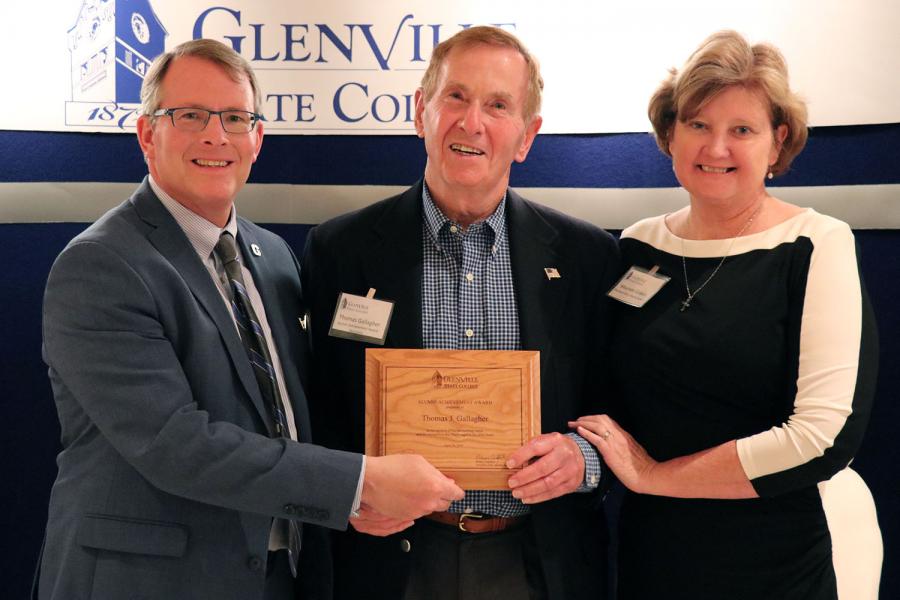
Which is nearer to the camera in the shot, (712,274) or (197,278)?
(197,278)

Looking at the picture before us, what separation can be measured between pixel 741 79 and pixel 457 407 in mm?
1233

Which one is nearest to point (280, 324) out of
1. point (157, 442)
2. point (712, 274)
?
point (157, 442)

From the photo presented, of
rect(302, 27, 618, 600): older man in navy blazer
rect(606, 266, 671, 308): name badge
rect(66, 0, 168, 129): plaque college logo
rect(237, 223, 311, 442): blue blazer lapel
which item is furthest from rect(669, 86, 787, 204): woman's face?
rect(66, 0, 168, 129): plaque college logo

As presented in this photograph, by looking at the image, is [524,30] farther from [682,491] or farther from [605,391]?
[682,491]

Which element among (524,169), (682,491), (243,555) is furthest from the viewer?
(524,169)

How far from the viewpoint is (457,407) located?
2.19 metres

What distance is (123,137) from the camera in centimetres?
378

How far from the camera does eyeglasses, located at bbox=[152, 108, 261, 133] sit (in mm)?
2340

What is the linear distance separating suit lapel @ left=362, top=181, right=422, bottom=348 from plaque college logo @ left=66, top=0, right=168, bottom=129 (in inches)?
67.9

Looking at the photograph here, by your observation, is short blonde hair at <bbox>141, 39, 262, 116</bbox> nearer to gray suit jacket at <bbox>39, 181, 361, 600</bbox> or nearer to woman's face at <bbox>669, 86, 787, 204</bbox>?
gray suit jacket at <bbox>39, 181, 361, 600</bbox>

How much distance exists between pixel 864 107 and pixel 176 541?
3.02m

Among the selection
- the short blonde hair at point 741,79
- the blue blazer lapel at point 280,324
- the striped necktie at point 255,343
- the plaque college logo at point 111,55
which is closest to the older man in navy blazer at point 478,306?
the blue blazer lapel at point 280,324

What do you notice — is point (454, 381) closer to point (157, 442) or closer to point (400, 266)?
point (400, 266)

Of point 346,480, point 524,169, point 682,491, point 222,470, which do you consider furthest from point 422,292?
point 524,169
